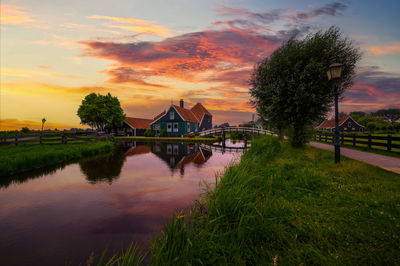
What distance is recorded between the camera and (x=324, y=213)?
14.2 feet

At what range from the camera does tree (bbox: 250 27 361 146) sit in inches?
508

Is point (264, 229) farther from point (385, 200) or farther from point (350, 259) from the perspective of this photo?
point (385, 200)

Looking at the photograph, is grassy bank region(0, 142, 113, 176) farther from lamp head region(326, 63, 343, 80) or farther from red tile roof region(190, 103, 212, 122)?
red tile roof region(190, 103, 212, 122)

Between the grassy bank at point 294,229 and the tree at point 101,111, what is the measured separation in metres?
46.8

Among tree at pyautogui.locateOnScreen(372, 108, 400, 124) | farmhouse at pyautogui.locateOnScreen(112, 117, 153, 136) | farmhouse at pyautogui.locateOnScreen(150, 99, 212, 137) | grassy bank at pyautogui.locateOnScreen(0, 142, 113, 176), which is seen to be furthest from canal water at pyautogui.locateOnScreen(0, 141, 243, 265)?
tree at pyautogui.locateOnScreen(372, 108, 400, 124)

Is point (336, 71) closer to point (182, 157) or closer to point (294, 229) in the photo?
point (294, 229)

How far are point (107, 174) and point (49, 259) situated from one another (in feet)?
21.4

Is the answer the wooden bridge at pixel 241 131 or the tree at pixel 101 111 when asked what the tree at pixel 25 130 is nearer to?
the tree at pixel 101 111

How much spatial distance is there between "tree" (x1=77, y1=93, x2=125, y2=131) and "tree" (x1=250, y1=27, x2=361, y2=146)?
41.6 meters

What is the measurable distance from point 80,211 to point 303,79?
15.1 meters

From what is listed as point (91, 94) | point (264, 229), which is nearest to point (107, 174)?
point (264, 229)

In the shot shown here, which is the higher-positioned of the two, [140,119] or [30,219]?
[140,119]

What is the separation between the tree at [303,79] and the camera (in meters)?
12.9

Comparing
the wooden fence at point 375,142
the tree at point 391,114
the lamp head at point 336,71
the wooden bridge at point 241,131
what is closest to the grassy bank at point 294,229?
the lamp head at point 336,71
